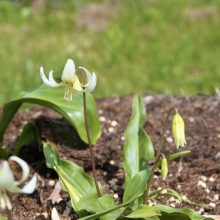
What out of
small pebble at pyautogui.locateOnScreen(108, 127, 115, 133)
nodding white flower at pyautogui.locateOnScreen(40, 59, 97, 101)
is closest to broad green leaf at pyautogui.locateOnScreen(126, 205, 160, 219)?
nodding white flower at pyautogui.locateOnScreen(40, 59, 97, 101)

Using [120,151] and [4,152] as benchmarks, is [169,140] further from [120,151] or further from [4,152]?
[4,152]

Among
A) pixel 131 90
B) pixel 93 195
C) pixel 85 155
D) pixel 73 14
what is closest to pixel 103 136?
pixel 85 155

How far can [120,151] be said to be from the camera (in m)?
3.02

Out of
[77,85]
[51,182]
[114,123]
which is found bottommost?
[51,182]

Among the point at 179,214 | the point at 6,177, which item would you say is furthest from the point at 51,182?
the point at 6,177

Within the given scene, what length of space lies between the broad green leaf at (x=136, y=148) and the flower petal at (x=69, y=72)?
60 centimetres

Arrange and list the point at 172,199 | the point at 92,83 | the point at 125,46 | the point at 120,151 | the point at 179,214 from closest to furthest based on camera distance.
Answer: the point at 92,83
the point at 179,214
the point at 172,199
the point at 120,151
the point at 125,46

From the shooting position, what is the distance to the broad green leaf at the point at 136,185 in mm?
2426

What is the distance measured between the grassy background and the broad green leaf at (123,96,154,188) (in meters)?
1.86

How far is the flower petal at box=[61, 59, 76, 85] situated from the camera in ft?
6.98

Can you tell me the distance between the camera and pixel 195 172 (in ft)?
9.48

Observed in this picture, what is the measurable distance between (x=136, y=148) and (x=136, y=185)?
0.27m

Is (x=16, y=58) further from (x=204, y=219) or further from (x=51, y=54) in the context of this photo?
(x=204, y=219)

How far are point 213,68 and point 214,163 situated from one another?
2313mm
